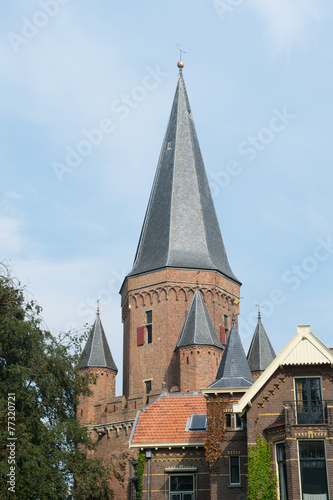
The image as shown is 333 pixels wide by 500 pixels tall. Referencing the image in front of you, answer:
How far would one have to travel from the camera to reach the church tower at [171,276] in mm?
46938

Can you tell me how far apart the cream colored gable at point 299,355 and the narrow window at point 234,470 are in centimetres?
260

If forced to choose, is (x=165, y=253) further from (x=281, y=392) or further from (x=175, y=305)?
(x=281, y=392)

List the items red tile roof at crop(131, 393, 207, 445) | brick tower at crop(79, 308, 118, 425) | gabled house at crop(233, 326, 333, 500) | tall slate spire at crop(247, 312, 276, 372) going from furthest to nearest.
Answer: tall slate spire at crop(247, 312, 276, 372) < brick tower at crop(79, 308, 118, 425) < red tile roof at crop(131, 393, 207, 445) < gabled house at crop(233, 326, 333, 500)

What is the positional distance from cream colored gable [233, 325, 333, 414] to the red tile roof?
379 cm

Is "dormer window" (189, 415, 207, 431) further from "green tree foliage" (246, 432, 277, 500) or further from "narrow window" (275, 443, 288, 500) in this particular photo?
"narrow window" (275, 443, 288, 500)

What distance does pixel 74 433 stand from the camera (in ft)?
94.4

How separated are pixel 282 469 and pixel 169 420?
6.26m

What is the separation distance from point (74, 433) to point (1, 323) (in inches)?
202

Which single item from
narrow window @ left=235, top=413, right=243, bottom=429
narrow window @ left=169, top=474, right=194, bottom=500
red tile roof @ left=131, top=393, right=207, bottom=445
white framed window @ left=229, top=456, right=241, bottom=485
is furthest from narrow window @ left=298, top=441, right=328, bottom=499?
narrow window @ left=169, top=474, right=194, bottom=500

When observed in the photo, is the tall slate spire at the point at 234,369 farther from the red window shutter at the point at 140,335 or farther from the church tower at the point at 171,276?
the red window shutter at the point at 140,335

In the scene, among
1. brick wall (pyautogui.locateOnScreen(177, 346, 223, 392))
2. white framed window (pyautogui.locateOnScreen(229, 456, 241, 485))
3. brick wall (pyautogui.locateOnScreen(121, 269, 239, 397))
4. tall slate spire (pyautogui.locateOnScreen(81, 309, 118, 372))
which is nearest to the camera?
white framed window (pyautogui.locateOnScreen(229, 456, 241, 485))

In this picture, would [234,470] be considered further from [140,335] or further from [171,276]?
[171,276]

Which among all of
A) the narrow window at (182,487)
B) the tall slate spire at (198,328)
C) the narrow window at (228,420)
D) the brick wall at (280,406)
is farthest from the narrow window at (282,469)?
the tall slate spire at (198,328)

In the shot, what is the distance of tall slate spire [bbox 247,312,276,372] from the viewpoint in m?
47.9
